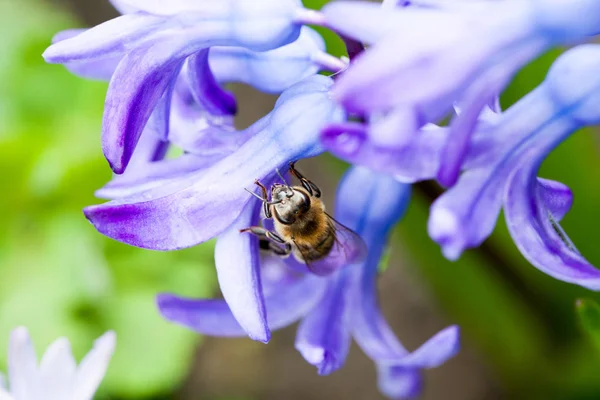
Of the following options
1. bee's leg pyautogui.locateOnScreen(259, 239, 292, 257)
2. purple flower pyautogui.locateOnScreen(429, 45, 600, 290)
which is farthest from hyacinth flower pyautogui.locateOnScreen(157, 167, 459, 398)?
purple flower pyautogui.locateOnScreen(429, 45, 600, 290)

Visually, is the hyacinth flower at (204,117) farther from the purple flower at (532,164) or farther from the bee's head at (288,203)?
the purple flower at (532,164)

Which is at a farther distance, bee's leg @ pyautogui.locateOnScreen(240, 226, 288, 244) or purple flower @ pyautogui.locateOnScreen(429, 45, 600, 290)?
bee's leg @ pyautogui.locateOnScreen(240, 226, 288, 244)

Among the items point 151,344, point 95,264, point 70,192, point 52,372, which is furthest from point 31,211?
point 52,372

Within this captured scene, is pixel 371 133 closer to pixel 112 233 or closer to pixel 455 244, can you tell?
pixel 455 244

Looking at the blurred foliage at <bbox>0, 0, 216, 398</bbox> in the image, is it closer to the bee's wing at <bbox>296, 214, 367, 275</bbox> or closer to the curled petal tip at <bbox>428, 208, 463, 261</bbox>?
the bee's wing at <bbox>296, 214, 367, 275</bbox>

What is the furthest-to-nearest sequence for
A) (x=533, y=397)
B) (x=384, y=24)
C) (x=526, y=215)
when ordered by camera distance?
(x=533, y=397) < (x=526, y=215) < (x=384, y=24)
